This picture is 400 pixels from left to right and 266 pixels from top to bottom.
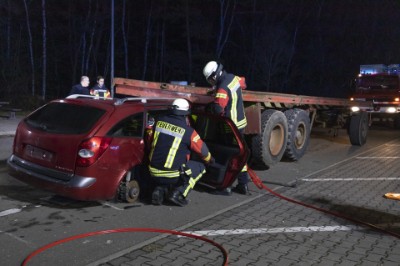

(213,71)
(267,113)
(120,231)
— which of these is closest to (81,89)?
(267,113)

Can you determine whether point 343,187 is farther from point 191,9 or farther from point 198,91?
point 191,9

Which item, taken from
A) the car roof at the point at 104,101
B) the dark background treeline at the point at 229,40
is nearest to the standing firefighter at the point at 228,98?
Result: the car roof at the point at 104,101

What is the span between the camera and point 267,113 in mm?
8055

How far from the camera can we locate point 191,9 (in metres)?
37.3

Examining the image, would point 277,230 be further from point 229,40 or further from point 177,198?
point 229,40

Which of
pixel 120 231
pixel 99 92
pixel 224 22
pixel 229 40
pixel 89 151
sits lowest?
pixel 120 231

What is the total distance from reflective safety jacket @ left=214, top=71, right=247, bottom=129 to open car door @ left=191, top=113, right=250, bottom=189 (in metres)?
0.20

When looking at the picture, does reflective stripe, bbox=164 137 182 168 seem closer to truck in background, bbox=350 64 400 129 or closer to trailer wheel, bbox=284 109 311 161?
trailer wheel, bbox=284 109 311 161

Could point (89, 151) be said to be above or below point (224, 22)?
below

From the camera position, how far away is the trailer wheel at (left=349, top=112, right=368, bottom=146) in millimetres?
11836

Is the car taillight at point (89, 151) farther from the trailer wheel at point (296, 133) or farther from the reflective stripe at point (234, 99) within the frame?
the trailer wheel at point (296, 133)

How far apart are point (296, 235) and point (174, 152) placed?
1744 mm

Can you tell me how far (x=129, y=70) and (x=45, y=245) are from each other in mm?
37426

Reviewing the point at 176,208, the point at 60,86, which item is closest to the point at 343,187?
the point at 176,208
